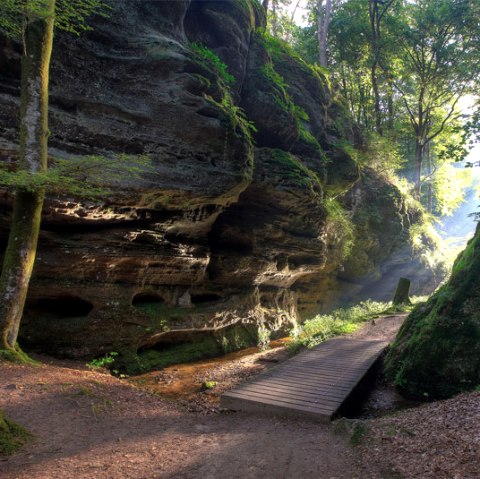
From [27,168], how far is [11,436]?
16.5ft

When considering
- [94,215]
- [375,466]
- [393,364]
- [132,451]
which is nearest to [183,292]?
[94,215]

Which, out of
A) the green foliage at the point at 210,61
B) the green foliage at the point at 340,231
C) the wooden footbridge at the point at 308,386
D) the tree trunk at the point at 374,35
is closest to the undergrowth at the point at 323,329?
the wooden footbridge at the point at 308,386

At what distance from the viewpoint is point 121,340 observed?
35.3 feet

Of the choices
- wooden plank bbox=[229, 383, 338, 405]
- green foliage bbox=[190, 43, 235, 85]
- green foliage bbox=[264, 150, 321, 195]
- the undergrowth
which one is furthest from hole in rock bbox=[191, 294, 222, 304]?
green foliage bbox=[190, 43, 235, 85]

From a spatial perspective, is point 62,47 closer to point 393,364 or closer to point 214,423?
point 214,423

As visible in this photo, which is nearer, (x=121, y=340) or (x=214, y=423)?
(x=214, y=423)

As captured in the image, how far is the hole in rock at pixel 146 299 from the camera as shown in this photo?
12.3 meters

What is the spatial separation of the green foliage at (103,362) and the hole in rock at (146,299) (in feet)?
7.44

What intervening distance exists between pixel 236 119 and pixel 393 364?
9303mm

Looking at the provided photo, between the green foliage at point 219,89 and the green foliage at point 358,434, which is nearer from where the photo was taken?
the green foliage at point 358,434

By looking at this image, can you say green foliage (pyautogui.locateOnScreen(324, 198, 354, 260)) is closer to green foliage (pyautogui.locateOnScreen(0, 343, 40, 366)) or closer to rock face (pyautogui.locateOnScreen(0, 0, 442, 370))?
rock face (pyautogui.locateOnScreen(0, 0, 442, 370))

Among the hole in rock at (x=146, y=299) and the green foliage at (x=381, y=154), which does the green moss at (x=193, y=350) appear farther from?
the green foliage at (x=381, y=154)

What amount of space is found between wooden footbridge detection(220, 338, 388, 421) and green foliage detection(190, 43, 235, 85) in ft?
34.5

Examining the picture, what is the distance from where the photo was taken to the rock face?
9867 millimetres
